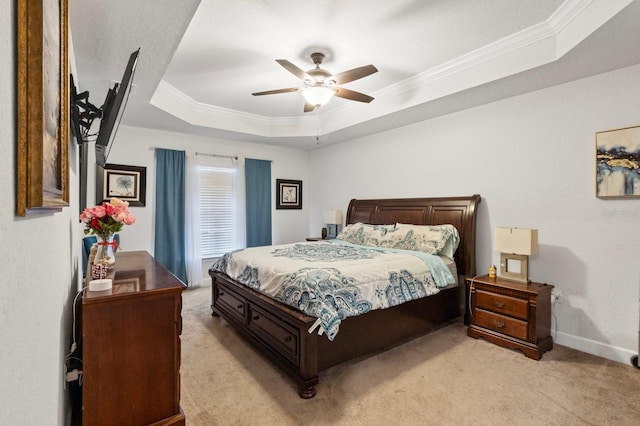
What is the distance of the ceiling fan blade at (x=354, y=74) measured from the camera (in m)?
2.73

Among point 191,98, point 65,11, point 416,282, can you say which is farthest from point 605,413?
point 191,98

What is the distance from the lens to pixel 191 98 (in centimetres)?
A: 442

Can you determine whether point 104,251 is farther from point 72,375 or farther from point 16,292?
point 16,292

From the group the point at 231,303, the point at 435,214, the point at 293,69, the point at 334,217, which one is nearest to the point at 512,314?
the point at 435,214

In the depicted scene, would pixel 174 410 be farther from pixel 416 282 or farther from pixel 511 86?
pixel 511 86

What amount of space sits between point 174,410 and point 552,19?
3.98m

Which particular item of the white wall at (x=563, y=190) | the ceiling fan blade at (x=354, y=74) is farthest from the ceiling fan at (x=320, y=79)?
the white wall at (x=563, y=190)

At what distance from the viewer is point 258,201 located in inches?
233

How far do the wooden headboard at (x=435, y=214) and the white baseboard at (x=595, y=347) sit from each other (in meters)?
1.01

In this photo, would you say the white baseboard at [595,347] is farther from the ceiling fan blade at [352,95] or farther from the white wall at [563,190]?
the ceiling fan blade at [352,95]

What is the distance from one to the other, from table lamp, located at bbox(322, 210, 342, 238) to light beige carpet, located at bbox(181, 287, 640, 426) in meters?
2.96

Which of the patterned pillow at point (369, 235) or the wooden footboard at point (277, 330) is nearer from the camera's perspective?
the wooden footboard at point (277, 330)

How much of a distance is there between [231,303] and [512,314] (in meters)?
2.86

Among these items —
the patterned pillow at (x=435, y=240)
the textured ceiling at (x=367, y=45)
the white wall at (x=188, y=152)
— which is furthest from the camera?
the white wall at (x=188, y=152)
